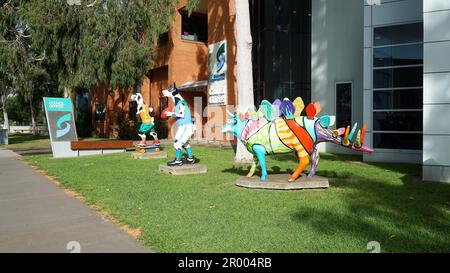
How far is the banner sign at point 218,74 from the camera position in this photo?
21.4m

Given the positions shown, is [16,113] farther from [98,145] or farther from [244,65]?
[244,65]

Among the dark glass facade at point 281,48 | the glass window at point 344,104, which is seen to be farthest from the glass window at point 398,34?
the dark glass facade at point 281,48

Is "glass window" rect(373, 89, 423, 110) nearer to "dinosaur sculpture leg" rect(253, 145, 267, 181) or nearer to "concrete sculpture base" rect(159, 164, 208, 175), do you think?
"concrete sculpture base" rect(159, 164, 208, 175)

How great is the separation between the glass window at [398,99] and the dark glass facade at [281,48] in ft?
22.0

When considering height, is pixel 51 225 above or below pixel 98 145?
below

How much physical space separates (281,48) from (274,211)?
1557 centimetres

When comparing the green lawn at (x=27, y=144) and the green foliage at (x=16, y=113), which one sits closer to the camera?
the green lawn at (x=27, y=144)

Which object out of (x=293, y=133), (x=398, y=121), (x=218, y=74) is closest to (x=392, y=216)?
(x=293, y=133)

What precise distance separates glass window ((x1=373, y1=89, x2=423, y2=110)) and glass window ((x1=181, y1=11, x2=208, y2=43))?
15274 millimetres

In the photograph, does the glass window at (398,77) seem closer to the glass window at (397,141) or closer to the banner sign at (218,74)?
the glass window at (397,141)

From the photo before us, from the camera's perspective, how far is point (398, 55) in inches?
537

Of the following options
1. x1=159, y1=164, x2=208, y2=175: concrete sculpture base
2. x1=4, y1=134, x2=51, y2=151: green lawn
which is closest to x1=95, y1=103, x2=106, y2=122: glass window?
x1=4, y1=134, x2=51, y2=151: green lawn

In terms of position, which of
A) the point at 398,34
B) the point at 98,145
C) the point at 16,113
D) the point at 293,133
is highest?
the point at 398,34

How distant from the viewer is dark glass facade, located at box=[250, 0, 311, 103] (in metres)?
20.2
